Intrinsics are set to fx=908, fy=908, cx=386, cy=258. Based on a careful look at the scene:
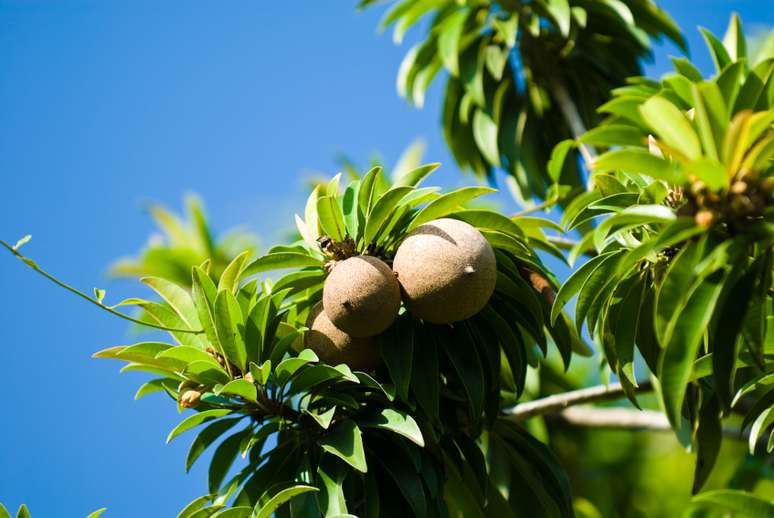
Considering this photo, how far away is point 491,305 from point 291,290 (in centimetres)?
55

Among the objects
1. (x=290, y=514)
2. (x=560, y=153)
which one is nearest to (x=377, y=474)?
(x=290, y=514)

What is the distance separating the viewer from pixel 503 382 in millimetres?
2830

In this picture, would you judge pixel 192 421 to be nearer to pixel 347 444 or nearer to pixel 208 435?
pixel 208 435

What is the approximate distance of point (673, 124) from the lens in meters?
1.72

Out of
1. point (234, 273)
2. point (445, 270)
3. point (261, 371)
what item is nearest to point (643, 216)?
point (445, 270)

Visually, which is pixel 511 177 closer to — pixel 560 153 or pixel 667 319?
pixel 560 153

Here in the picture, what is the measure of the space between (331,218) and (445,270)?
0.35 m

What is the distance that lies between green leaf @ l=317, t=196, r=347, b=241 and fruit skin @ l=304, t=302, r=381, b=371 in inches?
7.7

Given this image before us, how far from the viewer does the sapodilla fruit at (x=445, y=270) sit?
6.98ft

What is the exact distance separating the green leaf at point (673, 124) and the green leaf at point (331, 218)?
84 centimetres

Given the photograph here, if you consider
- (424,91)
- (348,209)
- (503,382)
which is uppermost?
(424,91)

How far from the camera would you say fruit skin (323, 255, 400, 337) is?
2100 mm

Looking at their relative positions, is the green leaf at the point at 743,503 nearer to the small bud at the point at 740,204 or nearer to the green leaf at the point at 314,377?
the small bud at the point at 740,204

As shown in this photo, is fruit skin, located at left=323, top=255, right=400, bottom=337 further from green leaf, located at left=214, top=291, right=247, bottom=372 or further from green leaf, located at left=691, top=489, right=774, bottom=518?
green leaf, located at left=691, top=489, right=774, bottom=518
